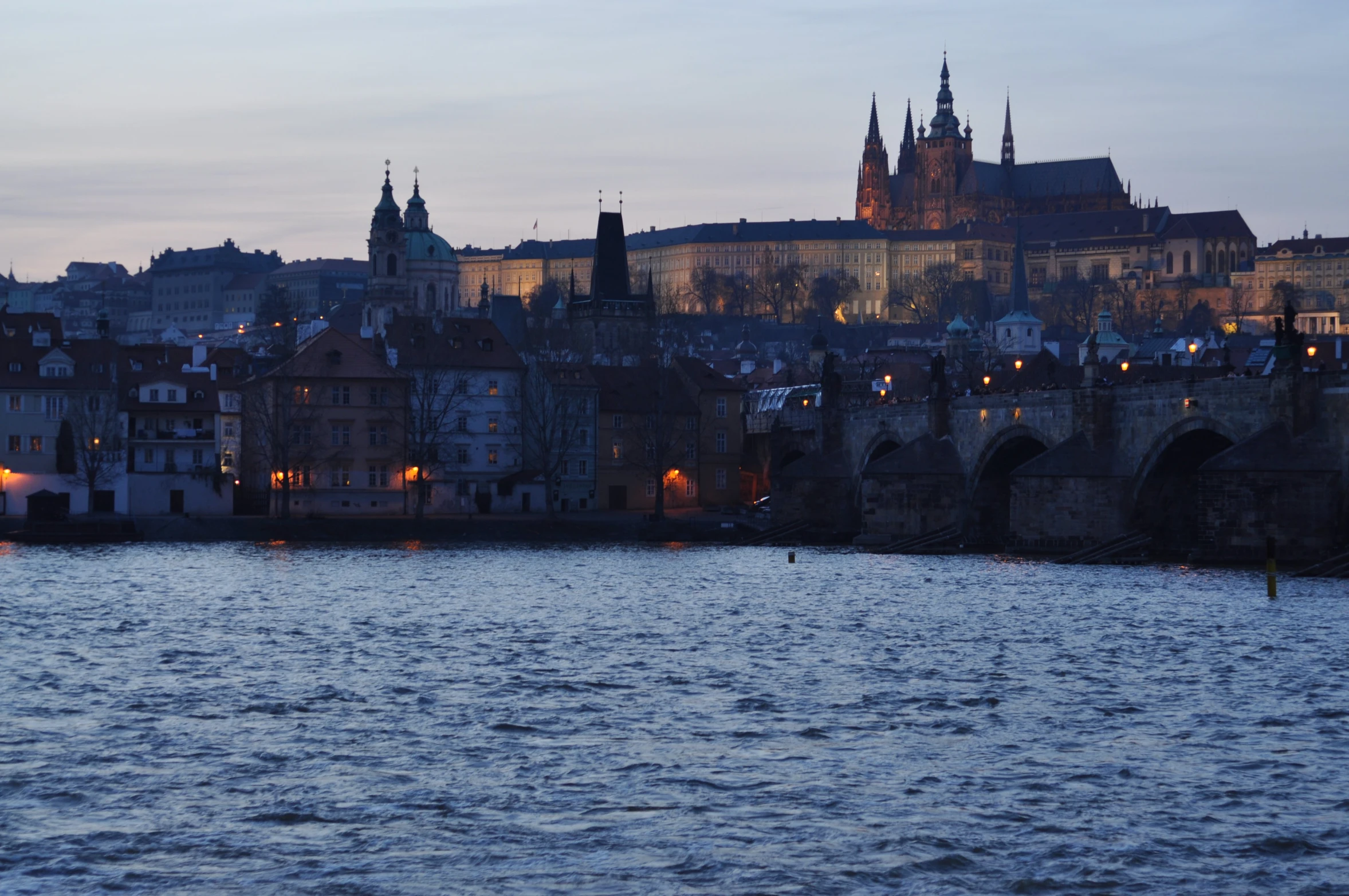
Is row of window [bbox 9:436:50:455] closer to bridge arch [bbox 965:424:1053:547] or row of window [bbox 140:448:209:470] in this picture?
row of window [bbox 140:448:209:470]

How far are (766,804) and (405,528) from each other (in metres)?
65.4

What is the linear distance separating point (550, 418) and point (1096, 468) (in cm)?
3978

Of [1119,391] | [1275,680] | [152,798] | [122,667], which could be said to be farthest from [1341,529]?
[152,798]

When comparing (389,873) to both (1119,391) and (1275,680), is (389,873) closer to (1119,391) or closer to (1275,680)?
(1275,680)

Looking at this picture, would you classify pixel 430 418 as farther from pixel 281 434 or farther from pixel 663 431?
pixel 663 431

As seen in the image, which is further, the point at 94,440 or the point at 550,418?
the point at 550,418

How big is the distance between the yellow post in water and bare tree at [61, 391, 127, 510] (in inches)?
2275

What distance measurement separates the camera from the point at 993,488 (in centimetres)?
8456

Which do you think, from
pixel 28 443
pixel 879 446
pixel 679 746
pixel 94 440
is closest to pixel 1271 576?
pixel 679 746

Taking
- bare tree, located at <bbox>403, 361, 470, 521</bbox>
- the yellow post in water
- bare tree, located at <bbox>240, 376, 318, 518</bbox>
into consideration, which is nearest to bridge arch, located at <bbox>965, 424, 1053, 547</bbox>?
the yellow post in water

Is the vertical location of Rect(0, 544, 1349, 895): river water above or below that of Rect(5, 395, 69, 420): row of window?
below

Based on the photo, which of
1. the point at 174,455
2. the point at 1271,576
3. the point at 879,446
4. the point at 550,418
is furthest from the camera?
the point at 550,418

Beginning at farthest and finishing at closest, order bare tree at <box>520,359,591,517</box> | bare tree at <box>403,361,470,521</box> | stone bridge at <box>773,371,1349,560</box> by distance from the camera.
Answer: bare tree at <box>520,359,591,517</box>
bare tree at <box>403,361,470,521</box>
stone bridge at <box>773,371,1349,560</box>

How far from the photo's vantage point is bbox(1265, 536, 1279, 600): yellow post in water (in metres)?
53.3
